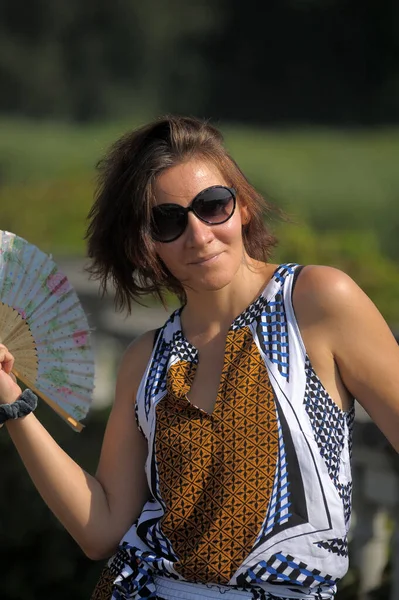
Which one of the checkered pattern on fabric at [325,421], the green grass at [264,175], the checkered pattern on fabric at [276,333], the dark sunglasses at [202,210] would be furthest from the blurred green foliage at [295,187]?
the checkered pattern on fabric at [325,421]

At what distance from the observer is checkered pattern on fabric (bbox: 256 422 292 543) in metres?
2.00

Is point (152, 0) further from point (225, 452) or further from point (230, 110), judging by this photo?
point (225, 452)

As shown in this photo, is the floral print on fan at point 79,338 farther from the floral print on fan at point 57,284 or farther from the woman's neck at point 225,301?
the woman's neck at point 225,301

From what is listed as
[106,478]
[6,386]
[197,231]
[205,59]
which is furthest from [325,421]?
[205,59]

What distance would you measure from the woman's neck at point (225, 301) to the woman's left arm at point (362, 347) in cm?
20

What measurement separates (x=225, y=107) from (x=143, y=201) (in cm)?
529

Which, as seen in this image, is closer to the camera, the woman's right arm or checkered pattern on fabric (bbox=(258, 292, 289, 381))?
checkered pattern on fabric (bbox=(258, 292, 289, 381))

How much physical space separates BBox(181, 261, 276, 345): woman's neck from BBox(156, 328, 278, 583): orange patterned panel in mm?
98

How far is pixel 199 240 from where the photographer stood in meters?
2.17

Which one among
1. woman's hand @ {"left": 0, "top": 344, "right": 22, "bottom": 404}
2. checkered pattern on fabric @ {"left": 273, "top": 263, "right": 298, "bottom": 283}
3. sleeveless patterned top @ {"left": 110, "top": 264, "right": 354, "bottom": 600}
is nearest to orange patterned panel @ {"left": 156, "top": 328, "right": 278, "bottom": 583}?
sleeveless patterned top @ {"left": 110, "top": 264, "right": 354, "bottom": 600}

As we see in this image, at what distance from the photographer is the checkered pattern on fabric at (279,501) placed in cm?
200

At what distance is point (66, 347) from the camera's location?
8.20ft

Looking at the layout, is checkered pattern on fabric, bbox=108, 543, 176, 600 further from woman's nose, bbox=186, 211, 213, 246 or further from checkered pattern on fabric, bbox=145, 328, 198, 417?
woman's nose, bbox=186, 211, 213, 246

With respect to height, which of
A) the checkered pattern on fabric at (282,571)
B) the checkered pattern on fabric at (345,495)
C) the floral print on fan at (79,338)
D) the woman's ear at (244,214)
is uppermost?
the woman's ear at (244,214)
